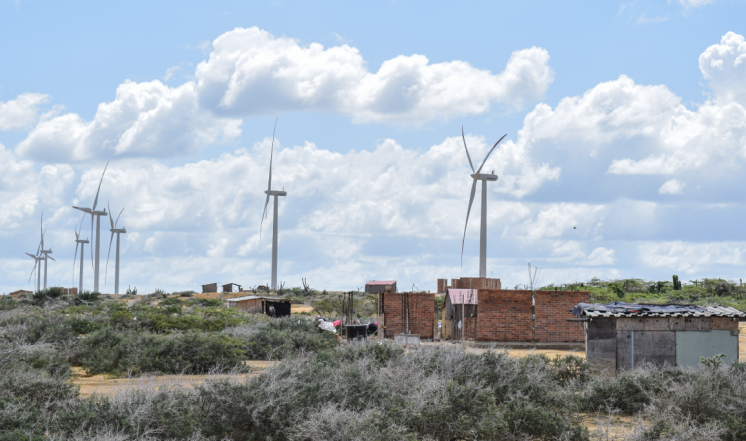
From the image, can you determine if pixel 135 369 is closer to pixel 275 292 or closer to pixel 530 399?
pixel 530 399

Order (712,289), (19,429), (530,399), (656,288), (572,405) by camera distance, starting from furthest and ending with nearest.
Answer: (656,288), (712,289), (530,399), (572,405), (19,429)

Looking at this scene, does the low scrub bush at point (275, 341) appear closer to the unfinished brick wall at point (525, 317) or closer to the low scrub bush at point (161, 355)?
the low scrub bush at point (161, 355)

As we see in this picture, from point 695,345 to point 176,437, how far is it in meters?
14.2

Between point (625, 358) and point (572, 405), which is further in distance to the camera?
point (625, 358)

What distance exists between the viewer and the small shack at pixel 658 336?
1702cm

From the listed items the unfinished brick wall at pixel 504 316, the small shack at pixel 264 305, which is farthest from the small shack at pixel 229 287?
the unfinished brick wall at pixel 504 316

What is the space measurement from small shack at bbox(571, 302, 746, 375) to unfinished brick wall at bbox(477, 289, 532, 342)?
1253 cm

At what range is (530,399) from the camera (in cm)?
1258

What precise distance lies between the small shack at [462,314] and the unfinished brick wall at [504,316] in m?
0.65

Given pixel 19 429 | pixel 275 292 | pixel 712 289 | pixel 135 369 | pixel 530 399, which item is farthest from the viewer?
pixel 275 292

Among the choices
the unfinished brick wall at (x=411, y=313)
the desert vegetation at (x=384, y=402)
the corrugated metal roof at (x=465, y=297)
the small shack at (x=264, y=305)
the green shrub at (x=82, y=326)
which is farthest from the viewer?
the small shack at (x=264, y=305)

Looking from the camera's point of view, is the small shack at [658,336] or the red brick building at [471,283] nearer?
the small shack at [658,336]

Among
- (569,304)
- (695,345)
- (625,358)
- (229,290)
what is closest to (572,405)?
(625,358)

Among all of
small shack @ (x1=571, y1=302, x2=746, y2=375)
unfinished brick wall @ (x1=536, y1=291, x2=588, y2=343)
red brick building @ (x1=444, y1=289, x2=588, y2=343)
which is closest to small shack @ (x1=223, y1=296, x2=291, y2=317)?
red brick building @ (x1=444, y1=289, x2=588, y2=343)
